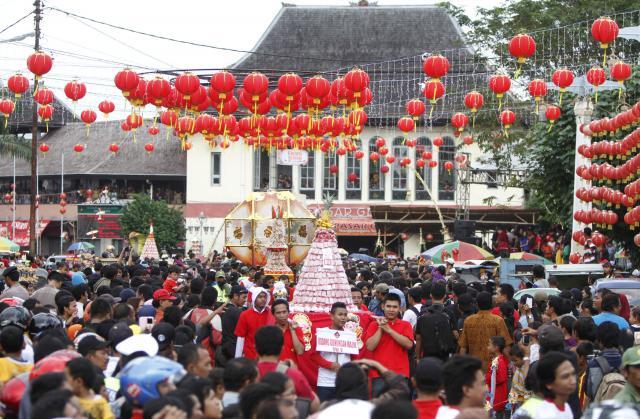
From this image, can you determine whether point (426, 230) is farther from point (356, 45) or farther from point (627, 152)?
point (627, 152)

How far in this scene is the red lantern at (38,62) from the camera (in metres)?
21.5

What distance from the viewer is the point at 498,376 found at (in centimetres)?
1120

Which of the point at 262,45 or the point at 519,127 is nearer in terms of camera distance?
the point at 519,127

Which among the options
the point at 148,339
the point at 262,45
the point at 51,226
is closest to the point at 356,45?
the point at 262,45

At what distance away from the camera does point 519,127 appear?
138 ft

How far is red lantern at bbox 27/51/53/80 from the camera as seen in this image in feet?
70.6

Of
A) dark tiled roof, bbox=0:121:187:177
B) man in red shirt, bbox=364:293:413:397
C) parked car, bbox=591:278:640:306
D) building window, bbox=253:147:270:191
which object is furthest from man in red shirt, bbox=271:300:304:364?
dark tiled roof, bbox=0:121:187:177

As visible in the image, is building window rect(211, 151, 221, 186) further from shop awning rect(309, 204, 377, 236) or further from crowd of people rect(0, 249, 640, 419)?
crowd of people rect(0, 249, 640, 419)

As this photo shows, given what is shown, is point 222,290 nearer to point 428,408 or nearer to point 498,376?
point 498,376

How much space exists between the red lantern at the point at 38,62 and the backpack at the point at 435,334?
→ 12054 millimetres

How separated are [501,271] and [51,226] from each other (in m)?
36.7

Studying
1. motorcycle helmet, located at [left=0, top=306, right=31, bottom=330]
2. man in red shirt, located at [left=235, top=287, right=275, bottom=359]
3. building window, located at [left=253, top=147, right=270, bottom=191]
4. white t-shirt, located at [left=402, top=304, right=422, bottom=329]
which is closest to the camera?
motorcycle helmet, located at [left=0, top=306, right=31, bottom=330]

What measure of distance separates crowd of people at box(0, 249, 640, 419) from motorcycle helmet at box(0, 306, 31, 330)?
16 mm

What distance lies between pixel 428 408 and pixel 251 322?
447 cm
